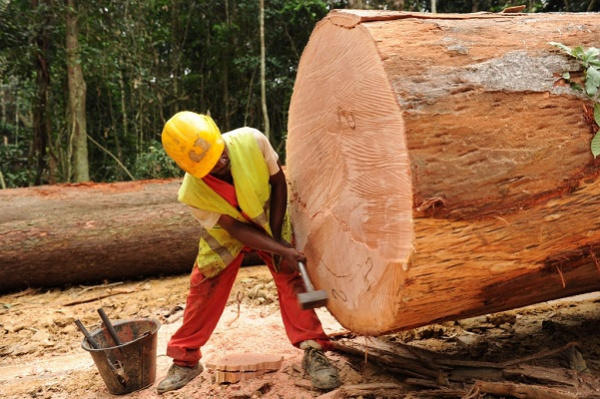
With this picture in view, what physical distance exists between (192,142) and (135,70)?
33.5 feet

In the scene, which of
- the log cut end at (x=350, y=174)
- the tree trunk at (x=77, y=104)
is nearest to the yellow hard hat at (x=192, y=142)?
the log cut end at (x=350, y=174)

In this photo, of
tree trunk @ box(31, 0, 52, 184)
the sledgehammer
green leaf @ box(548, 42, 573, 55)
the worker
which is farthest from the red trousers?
tree trunk @ box(31, 0, 52, 184)

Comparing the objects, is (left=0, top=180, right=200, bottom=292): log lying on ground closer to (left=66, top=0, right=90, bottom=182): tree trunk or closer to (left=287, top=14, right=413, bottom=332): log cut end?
(left=287, top=14, right=413, bottom=332): log cut end

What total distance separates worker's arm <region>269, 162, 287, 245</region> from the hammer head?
507 mm

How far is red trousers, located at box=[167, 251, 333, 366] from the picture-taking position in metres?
2.88

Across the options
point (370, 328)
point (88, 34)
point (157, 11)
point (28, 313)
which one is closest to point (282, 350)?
point (370, 328)

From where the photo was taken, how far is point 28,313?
14.9 feet

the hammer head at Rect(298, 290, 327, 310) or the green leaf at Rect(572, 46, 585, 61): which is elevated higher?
the green leaf at Rect(572, 46, 585, 61)

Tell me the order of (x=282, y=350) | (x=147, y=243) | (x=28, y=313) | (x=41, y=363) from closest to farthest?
(x=282, y=350)
(x=41, y=363)
(x=28, y=313)
(x=147, y=243)

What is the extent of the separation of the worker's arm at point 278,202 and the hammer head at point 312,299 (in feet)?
1.66

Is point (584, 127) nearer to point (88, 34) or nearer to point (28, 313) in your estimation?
point (28, 313)

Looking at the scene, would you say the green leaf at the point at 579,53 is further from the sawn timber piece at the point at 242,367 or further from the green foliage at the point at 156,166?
the green foliage at the point at 156,166

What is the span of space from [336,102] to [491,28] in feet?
2.38

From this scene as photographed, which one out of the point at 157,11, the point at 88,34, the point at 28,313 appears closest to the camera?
the point at 28,313
